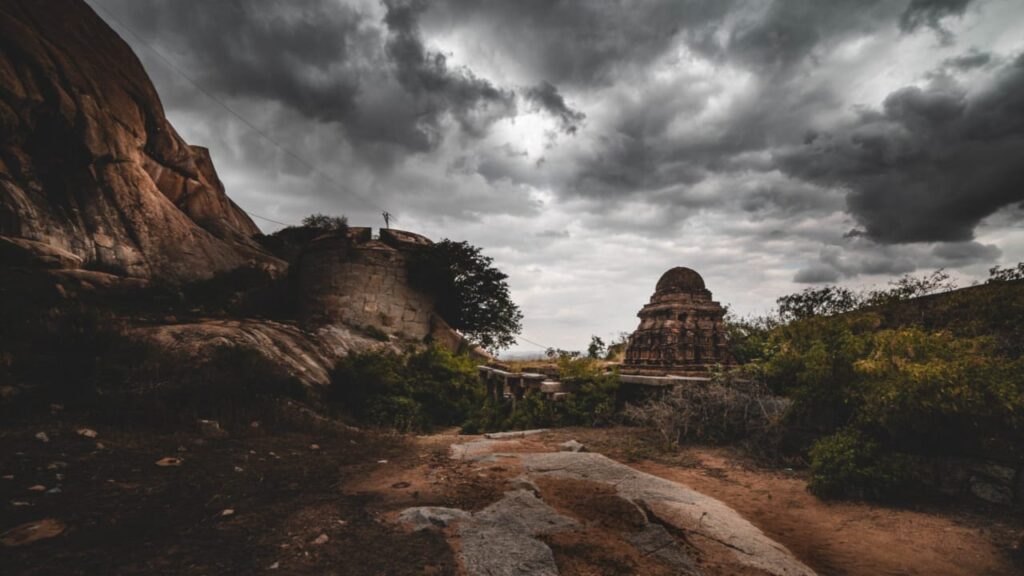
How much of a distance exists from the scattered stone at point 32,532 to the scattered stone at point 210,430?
2817 millimetres

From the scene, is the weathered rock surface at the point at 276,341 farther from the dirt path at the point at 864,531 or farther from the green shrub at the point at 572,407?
the dirt path at the point at 864,531

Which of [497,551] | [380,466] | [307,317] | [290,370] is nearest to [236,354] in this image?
[290,370]

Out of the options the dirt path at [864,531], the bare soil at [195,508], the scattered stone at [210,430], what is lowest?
the dirt path at [864,531]

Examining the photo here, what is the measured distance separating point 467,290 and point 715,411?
1178 centimetres

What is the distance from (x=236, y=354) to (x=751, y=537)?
8522 millimetres

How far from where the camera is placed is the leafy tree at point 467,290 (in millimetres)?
14914

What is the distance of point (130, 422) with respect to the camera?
5246 millimetres

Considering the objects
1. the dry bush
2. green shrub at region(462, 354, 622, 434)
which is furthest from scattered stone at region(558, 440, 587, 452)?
green shrub at region(462, 354, 622, 434)

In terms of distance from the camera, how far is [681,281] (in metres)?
13.3

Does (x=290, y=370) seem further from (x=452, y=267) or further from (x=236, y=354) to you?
(x=452, y=267)

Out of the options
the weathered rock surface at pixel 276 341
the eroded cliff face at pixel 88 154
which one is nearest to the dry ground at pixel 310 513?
the weathered rock surface at pixel 276 341

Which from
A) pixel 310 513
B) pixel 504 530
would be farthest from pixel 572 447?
pixel 310 513

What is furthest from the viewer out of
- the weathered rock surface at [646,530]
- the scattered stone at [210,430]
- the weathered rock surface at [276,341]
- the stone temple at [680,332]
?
the stone temple at [680,332]

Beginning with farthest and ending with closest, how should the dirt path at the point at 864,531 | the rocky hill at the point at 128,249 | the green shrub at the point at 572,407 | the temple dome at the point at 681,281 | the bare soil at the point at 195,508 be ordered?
the temple dome at the point at 681,281 < the green shrub at the point at 572,407 < the rocky hill at the point at 128,249 < the dirt path at the point at 864,531 < the bare soil at the point at 195,508
